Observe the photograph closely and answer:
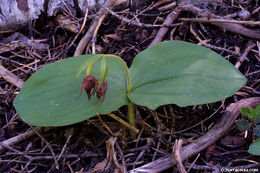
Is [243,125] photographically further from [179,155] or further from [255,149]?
[179,155]

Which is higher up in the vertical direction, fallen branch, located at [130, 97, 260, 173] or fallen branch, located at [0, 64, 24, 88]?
fallen branch, located at [0, 64, 24, 88]

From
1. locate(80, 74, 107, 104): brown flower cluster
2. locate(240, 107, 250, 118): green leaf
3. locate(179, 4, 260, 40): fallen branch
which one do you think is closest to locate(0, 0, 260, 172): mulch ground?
locate(179, 4, 260, 40): fallen branch

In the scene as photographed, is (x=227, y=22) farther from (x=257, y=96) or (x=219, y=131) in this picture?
(x=219, y=131)

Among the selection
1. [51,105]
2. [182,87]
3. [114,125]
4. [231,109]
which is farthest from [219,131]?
[51,105]

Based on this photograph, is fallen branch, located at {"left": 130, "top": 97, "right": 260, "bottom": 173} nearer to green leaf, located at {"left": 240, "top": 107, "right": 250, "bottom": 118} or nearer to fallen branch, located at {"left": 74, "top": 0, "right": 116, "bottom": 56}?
green leaf, located at {"left": 240, "top": 107, "right": 250, "bottom": 118}

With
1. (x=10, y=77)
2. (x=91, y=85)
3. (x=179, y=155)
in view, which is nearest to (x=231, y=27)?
(x=179, y=155)

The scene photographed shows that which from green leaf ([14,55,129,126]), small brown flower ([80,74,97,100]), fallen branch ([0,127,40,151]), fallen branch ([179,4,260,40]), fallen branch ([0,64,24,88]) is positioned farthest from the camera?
fallen branch ([179,4,260,40])

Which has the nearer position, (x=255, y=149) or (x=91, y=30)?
(x=255, y=149)
